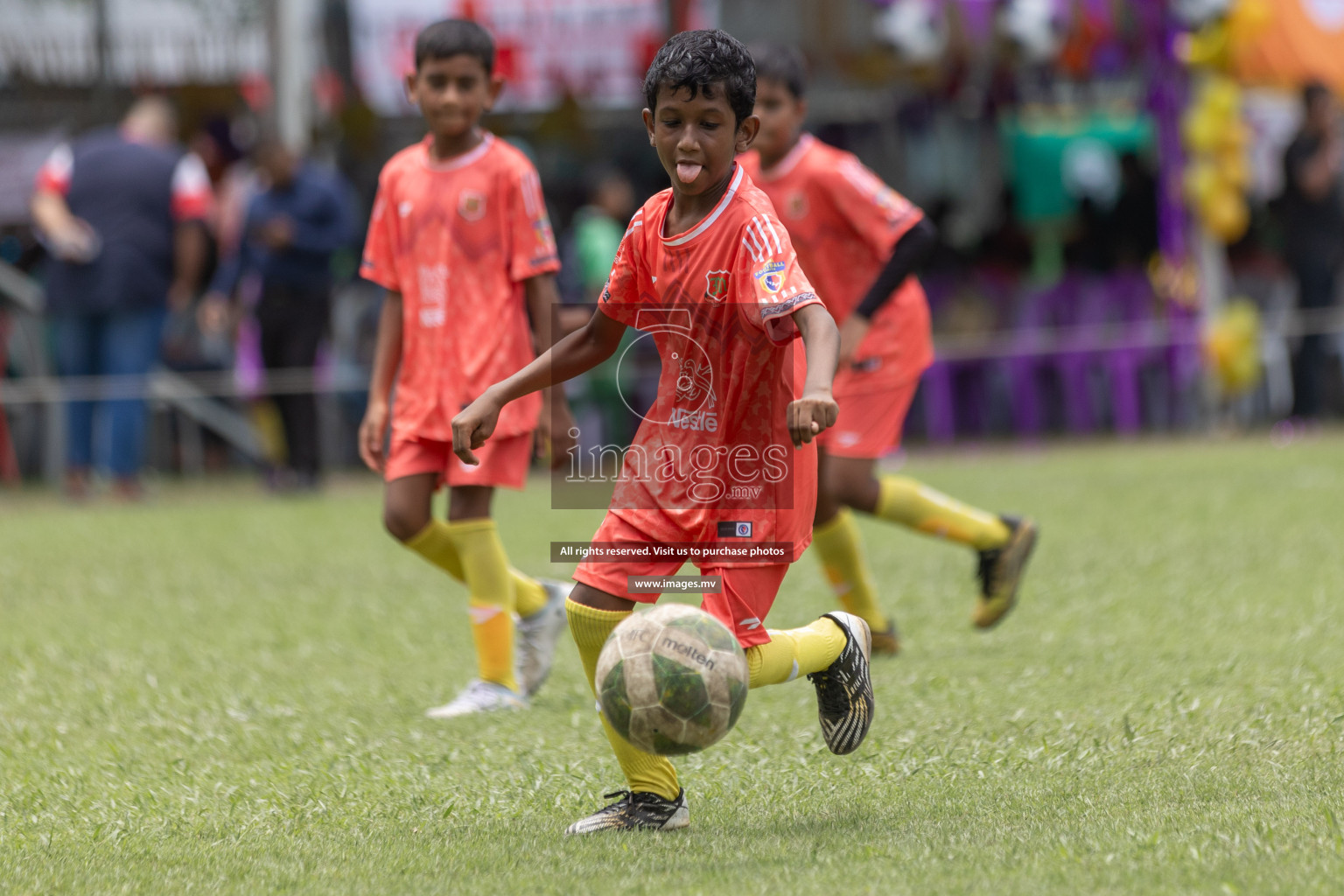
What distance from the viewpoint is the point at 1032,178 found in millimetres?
13820

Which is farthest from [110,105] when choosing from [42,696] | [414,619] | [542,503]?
[42,696]

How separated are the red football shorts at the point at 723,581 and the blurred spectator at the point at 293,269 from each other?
7.95 m

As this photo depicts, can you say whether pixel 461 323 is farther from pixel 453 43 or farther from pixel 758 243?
pixel 758 243

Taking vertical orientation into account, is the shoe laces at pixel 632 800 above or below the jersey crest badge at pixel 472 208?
below

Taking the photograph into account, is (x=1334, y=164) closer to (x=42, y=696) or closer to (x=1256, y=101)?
(x=1256, y=101)

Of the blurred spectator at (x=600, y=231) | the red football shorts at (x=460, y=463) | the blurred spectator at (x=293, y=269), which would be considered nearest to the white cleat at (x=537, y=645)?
the red football shorts at (x=460, y=463)

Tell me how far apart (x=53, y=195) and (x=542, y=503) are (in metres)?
3.78

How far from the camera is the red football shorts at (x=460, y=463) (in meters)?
5.15

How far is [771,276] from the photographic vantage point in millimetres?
3512

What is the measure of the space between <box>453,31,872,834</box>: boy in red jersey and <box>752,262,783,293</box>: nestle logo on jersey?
0.02 m

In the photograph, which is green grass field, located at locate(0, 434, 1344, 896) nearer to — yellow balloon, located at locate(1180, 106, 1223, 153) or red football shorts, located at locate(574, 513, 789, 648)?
red football shorts, located at locate(574, 513, 789, 648)

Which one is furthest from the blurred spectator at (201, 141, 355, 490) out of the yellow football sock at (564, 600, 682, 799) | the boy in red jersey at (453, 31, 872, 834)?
the yellow football sock at (564, 600, 682, 799)

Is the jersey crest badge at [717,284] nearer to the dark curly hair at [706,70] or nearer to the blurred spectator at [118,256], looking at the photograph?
the dark curly hair at [706,70]

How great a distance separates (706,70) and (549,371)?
73 centimetres
